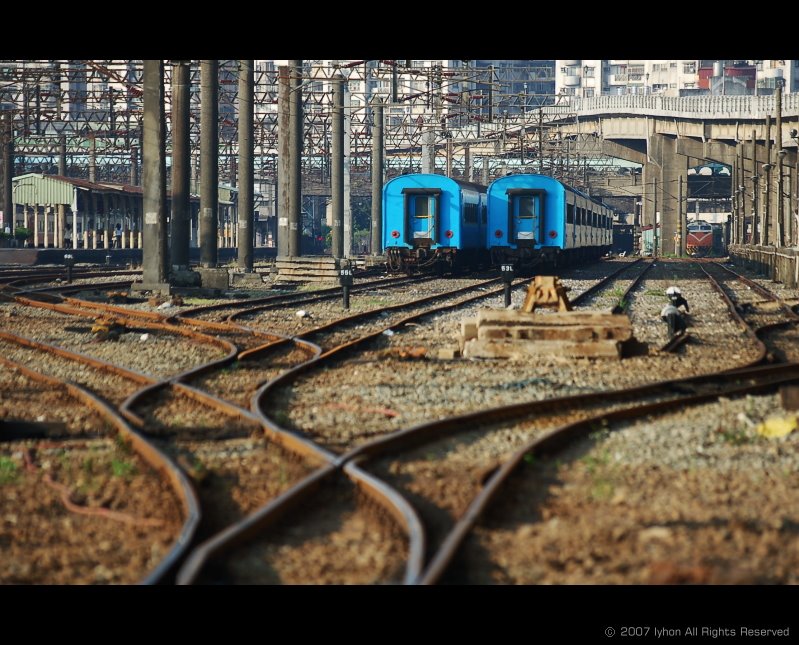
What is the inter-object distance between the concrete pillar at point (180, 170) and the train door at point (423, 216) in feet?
24.9

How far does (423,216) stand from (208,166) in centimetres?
674

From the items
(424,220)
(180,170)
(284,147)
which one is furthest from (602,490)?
(284,147)

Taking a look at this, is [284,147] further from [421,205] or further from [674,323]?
[674,323]

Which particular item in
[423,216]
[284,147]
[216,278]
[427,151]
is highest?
[427,151]

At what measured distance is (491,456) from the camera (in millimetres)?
7191

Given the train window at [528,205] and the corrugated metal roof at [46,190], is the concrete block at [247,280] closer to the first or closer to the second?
the train window at [528,205]

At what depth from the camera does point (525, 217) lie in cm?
3228

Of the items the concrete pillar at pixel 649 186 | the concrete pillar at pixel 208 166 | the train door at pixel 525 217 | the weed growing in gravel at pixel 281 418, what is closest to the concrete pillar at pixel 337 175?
the train door at pixel 525 217

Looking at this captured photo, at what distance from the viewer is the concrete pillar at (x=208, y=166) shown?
27.1 metres
